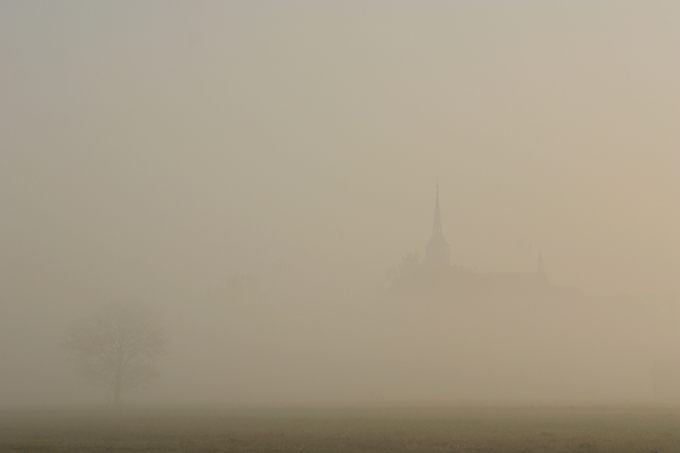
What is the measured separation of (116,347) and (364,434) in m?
54.5

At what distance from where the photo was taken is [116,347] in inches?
3342

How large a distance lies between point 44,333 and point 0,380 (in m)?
31.3

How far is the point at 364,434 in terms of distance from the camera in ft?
124

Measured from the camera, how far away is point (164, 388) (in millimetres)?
112125

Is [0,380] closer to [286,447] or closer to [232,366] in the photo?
[232,366]

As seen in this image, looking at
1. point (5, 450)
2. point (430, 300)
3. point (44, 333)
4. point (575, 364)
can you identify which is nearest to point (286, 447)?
point (5, 450)

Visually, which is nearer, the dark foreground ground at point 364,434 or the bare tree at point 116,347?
the dark foreground ground at point 364,434

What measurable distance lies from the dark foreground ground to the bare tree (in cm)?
3325

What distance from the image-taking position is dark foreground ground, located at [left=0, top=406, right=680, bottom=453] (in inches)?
1246

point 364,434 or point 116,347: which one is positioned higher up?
point 116,347

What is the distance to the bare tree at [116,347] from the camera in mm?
84000

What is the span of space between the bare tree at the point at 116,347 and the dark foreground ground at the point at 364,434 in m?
33.2

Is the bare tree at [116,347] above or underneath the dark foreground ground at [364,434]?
above

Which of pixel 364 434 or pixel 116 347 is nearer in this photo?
pixel 364 434
